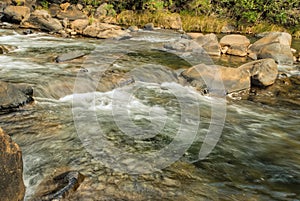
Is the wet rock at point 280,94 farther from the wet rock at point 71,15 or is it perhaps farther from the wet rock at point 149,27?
the wet rock at point 71,15

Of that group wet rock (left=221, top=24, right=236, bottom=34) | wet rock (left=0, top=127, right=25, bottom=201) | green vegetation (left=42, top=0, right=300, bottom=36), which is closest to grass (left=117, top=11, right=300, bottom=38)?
green vegetation (left=42, top=0, right=300, bottom=36)

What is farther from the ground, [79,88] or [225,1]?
[225,1]

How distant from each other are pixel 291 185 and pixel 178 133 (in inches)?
80.1

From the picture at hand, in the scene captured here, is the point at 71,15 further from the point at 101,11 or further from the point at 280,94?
the point at 280,94

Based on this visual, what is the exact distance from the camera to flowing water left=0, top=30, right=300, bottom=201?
3.34 meters

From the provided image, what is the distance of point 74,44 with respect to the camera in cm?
1266

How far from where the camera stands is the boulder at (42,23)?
1600 cm

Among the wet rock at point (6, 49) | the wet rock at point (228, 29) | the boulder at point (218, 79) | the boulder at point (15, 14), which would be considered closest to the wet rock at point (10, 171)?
the boulder at point (218, 79)

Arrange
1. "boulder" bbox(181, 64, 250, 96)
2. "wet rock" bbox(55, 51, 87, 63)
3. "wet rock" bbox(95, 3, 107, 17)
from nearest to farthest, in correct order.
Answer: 1. "boulder" bbox(181, 64, 250, 96)
2. "wet rock" bbox(55, 51, 87, 63)
3. "wet rock" bbox(95, 3, 107, 17)

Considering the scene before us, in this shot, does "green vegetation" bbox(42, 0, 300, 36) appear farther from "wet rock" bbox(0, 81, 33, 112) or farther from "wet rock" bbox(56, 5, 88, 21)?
"wet rock" bbox(0, 81, 33, 112)

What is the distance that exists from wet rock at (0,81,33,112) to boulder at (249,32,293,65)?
995 centimetres

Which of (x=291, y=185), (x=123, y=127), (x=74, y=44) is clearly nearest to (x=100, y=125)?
(x=123, y=127)

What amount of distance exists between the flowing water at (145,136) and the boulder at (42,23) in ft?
23.9

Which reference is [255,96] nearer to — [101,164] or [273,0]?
[101,164]
